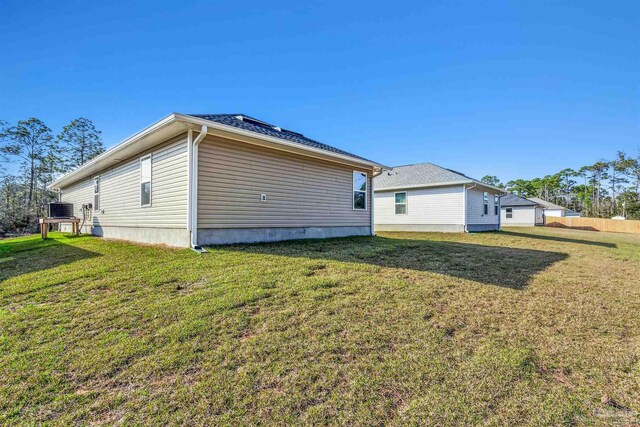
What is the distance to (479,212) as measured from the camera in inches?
669

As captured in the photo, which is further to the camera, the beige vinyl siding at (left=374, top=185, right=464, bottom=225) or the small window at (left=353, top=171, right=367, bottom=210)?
the beige vinyl siding at (left=374, top=185, right=464, bottom=225)

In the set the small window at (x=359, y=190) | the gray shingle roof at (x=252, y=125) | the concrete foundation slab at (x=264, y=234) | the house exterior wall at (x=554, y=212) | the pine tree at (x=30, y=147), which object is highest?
the pine tree at (x=30, y=147)

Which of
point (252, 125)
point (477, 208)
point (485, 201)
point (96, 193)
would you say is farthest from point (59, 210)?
point (485, 201)

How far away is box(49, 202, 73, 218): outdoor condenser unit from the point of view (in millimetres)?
12953

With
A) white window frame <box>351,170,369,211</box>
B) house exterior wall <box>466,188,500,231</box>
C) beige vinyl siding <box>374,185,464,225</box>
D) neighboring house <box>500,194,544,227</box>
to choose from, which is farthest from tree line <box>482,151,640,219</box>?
white window frame <box>351,170,369,211</box>

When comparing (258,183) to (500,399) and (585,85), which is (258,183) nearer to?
(500,399)

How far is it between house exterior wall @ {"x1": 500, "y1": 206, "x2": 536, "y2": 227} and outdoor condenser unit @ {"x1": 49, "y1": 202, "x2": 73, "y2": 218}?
34553mm

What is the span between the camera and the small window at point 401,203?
1680cm

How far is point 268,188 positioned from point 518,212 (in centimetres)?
3075

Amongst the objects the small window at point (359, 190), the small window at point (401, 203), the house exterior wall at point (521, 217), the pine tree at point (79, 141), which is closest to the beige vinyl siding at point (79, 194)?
the pine tree at point (79, 141)

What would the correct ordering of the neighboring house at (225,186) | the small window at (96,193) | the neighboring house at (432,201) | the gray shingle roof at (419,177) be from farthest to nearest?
the gray shingle roof at (419,177)
the neighboring house at (432,201)
the small window at (96,193)
the neighboring house at (225,186)

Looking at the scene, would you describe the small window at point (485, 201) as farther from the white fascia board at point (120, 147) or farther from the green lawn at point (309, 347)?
the white fascia board at point (120, 147)

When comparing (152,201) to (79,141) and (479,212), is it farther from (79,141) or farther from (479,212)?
(79,141)

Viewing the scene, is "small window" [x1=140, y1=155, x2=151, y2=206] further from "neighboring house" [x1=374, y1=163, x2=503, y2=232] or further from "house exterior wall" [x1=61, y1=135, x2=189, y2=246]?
"neighboring house" [x1=374, y1=163, x2=503, y2=232]
